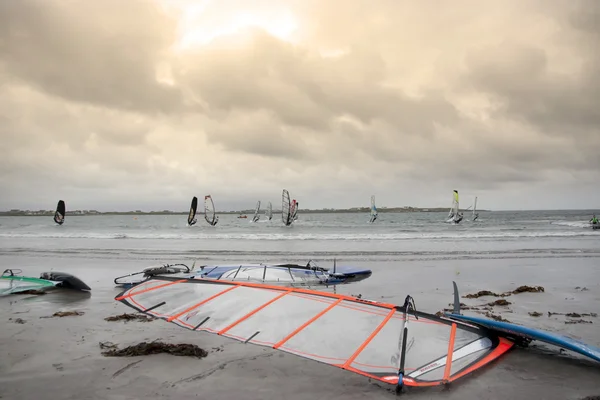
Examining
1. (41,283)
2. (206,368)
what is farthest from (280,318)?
(41,283)

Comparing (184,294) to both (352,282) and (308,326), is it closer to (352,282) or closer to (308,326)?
(308,326)

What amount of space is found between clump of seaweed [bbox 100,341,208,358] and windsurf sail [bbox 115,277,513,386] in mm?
783

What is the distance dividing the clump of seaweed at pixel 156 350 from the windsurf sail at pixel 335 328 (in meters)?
0.78

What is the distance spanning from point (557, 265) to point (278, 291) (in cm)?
1392

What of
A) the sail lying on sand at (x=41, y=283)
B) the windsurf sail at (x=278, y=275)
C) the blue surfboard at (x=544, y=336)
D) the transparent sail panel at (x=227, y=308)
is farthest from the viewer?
the windsurf sail at (x=278, y=275)

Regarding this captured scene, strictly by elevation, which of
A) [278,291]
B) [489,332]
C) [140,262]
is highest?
[278,291]

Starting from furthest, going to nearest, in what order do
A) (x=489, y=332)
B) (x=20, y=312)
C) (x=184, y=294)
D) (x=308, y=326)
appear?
(x=20, y=312)
(x=184, y=294)
(x=489, y=332)
(x=308, y=326)

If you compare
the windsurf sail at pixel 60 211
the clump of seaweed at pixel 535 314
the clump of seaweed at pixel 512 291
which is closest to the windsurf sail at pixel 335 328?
the clump of seaweed at pixel 535 314

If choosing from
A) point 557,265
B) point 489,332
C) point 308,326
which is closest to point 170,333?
point 308,326

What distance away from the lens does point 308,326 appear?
4531 mm

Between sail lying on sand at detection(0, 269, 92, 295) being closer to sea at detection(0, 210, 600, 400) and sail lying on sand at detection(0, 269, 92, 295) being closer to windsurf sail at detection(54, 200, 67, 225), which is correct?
sea at detection(0, 210, 600, 400)

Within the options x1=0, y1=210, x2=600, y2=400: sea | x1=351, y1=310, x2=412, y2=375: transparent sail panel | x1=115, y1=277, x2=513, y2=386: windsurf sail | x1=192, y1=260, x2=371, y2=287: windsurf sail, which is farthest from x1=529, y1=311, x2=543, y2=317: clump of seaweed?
x1=192, y1=260, x2=371, y2=287: windsurf sail

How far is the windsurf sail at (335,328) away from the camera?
3.96 m

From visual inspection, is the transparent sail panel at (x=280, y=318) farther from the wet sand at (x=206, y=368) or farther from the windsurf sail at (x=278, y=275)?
the windsurf sail at (x=278, y=275)
